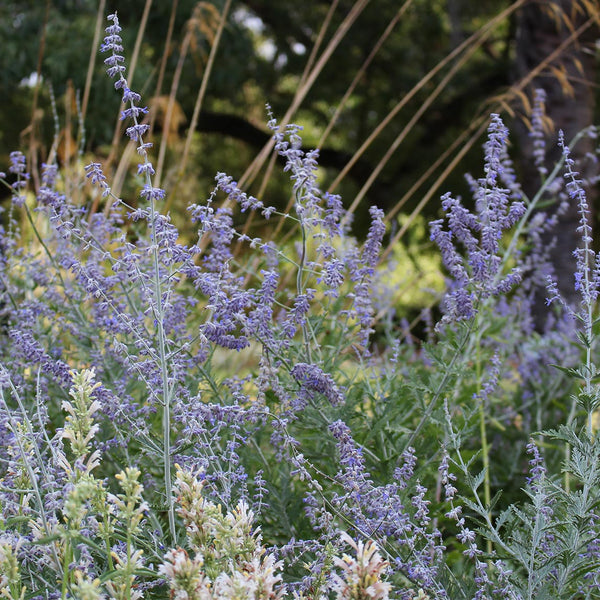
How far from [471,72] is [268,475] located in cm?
1172

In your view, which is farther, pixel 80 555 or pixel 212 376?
pixel 212 376

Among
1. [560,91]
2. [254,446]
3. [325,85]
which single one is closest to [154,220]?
[254,446]

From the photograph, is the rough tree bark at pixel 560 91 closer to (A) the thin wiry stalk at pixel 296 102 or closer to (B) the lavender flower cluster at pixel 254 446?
(A) the thin wiry stalk at pixel 296 102

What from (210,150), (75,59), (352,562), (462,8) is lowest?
(210,150)

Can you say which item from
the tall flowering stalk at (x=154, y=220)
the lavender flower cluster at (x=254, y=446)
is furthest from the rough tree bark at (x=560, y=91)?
the tall flowering stalk at (x=154, y=220)

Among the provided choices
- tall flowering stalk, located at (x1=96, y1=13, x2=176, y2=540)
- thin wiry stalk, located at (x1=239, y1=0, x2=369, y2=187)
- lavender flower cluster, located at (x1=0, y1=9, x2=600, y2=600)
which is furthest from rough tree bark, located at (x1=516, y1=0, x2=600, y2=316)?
tall flowering stalk, located at (x1=96, y1=13, x2=176, y2=540)

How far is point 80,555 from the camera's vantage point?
142cm

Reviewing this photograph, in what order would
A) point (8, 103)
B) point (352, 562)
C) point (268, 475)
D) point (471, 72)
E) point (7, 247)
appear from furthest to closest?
point (471, 72)
point (8, 103)
point (7, 247)
point (268, 475)
point (352, 562)

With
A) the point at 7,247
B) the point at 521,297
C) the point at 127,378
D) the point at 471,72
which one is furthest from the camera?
the point at 471,72

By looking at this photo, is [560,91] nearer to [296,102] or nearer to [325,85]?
[296,102]

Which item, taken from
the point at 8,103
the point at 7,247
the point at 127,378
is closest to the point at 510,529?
the point at 127,378

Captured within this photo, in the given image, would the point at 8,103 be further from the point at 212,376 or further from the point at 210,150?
the point at 212,376

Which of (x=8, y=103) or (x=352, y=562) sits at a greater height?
(x=352, y=562)

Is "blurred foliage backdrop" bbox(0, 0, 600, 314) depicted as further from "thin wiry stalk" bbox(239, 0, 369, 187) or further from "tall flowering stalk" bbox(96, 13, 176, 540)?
"tall flowering stalk" bbox(96, 13, 176, 540)
